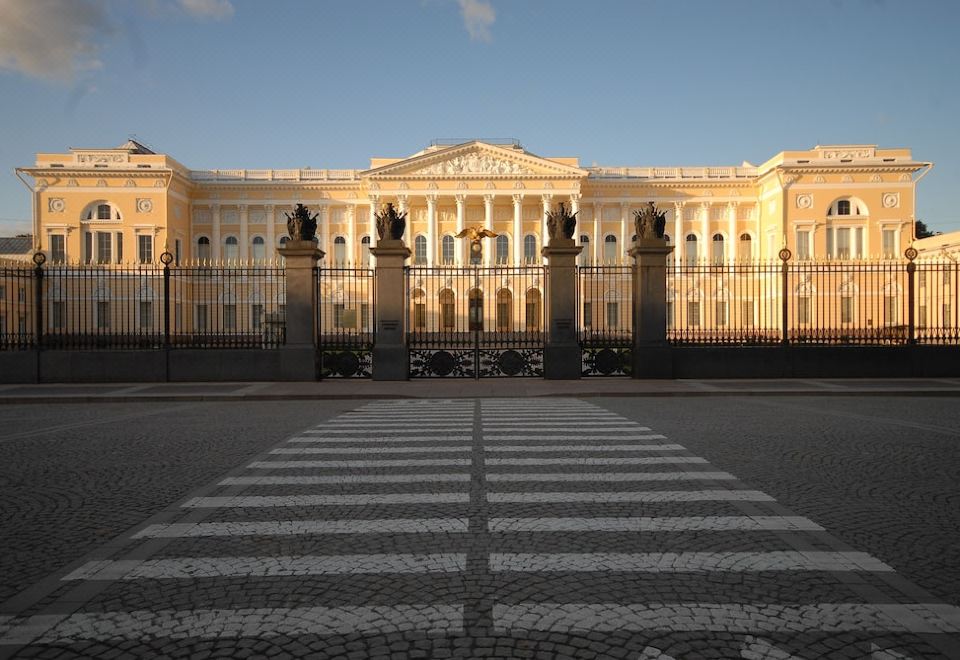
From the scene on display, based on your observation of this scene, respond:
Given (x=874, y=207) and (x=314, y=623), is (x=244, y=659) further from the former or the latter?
(x=874, y=207)

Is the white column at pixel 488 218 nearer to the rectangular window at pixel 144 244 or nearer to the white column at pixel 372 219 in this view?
the white column at pixel 372 219

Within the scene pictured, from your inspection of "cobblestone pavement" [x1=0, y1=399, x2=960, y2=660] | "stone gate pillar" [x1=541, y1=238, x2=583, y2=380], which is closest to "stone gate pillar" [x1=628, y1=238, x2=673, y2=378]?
"stone gate pillar" [x1=541, y1=238, x2=583, y2=380]

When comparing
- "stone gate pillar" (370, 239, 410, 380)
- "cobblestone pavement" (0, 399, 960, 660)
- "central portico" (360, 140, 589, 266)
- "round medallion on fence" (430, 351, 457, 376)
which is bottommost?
"cobblestone pavement" (0, 399, 960, 660)

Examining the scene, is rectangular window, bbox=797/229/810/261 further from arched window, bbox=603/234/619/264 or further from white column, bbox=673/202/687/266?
arched window, bbox=603/234/619/264

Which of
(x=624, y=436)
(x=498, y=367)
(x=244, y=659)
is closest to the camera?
(x=244, y=659)

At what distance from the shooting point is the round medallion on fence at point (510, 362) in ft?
65.5

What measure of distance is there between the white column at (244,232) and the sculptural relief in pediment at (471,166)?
1770 centimetres

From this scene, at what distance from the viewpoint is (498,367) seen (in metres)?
20.0

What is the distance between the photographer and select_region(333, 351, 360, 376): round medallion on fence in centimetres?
1989

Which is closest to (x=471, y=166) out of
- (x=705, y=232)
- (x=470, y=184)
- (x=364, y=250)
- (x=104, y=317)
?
(x=470, y=184)

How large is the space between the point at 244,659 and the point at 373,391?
13466 millimetres

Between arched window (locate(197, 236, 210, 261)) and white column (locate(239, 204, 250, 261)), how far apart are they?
3.37m

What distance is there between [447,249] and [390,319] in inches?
2087

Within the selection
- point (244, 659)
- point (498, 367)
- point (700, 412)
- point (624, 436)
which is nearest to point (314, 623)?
point (244, 659)
